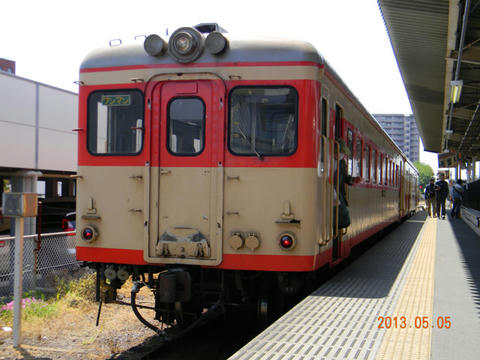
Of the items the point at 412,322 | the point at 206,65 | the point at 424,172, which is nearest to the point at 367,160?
the point at 206,65

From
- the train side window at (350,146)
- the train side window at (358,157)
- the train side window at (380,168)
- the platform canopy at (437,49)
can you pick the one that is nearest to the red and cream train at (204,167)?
the train side window at (350,146)

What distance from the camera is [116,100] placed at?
19.1 feet

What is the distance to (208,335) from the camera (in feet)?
21.6

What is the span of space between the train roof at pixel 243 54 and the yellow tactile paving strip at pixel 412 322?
245 centimetres

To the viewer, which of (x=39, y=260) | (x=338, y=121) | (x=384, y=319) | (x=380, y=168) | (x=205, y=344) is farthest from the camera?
(x=380, y=168)

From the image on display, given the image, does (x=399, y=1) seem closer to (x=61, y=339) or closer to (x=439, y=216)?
(x=61, y=339)

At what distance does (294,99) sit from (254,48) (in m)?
0.63

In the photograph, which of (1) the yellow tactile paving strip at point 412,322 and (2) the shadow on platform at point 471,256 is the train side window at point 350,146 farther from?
(2) the shadow on platform at point 471,256

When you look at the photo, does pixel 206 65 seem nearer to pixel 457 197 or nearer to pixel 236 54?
pixel 236 54

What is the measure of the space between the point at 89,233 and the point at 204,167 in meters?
1.38

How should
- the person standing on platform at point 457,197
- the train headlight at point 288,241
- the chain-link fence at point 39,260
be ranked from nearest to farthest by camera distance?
1. the train headlight at point 288,241
2. the chain-link fence at point 39,260
3. the person standing on platform at point 457,197

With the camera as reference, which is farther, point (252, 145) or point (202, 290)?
point (202, 290)

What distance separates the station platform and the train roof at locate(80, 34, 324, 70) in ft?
7.62

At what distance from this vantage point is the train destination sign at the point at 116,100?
5781 millimetres
